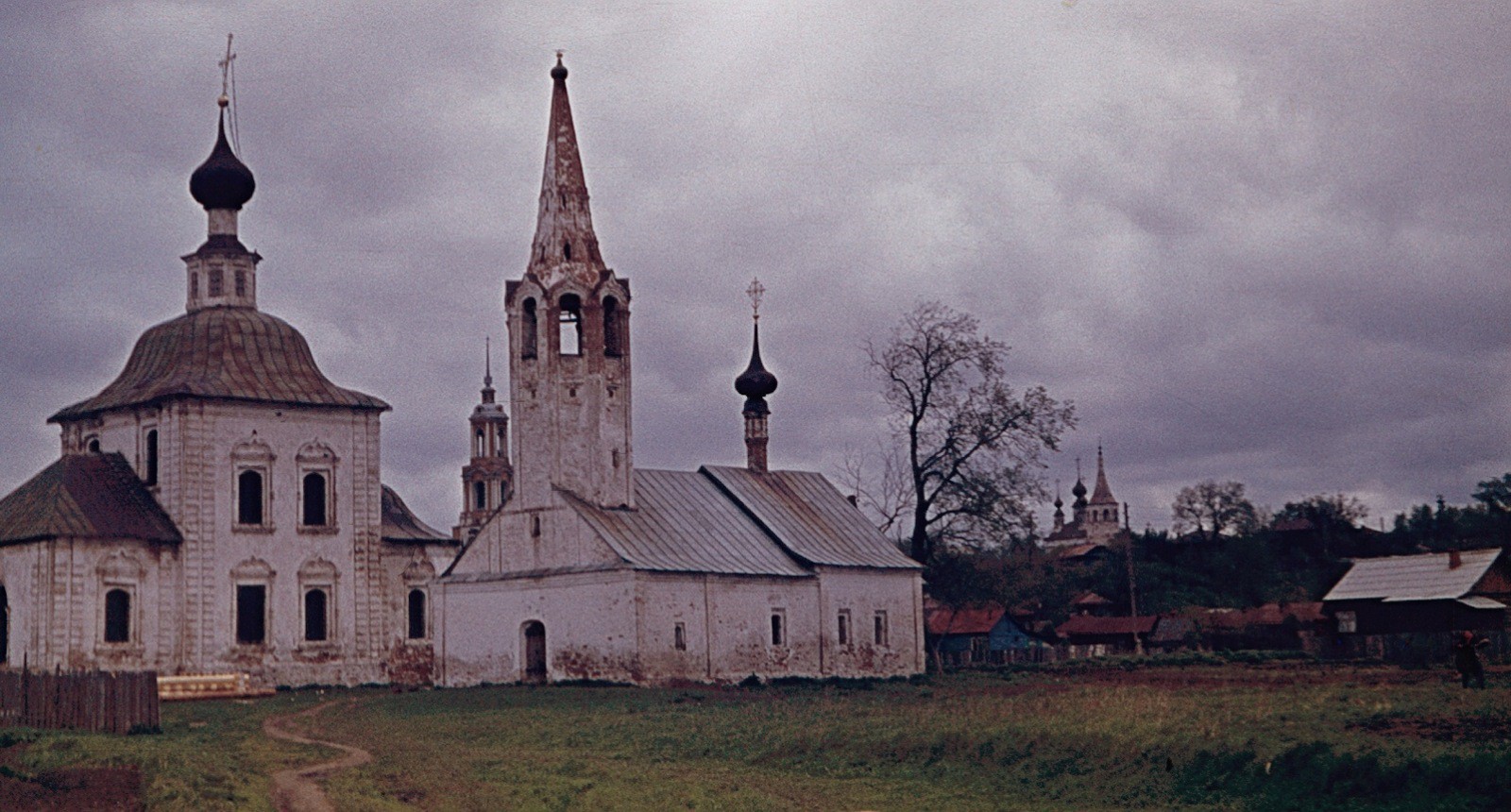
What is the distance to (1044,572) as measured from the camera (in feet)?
307

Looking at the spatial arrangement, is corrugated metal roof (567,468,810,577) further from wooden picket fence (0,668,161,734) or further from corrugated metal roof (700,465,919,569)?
wooden picket fence (0,668,161,734)

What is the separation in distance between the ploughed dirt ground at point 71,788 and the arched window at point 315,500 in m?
29.6

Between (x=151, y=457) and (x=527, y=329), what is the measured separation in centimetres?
1150

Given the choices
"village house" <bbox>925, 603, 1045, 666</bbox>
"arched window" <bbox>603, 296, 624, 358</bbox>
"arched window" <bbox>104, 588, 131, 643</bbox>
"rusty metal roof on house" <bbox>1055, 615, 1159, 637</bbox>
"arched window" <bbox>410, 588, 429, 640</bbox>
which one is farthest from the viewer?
"village house" <bbox>925, 603, 1045, 666</bbox>

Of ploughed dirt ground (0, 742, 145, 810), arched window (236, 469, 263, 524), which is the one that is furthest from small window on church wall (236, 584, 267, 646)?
ploughed dirt ground (0, 742, 145, 810)

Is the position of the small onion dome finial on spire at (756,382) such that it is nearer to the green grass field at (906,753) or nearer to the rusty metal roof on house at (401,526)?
the rusty metal roof on house at (401,526)

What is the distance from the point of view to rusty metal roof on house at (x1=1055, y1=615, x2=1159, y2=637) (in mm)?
76062

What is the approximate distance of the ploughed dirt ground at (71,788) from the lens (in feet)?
57.8

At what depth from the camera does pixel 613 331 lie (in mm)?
46594

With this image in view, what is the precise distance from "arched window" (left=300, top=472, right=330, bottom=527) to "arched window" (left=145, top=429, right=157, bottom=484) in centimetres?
410

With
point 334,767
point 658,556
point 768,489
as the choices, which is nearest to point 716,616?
point 658,556

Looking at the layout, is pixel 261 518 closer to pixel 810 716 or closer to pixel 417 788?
pixel 810 716

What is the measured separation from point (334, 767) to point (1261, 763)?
12.1m

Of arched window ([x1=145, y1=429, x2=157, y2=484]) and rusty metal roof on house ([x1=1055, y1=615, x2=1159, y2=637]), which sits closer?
arched window ([x1=145, y1=429, x2=157, y2=484])
